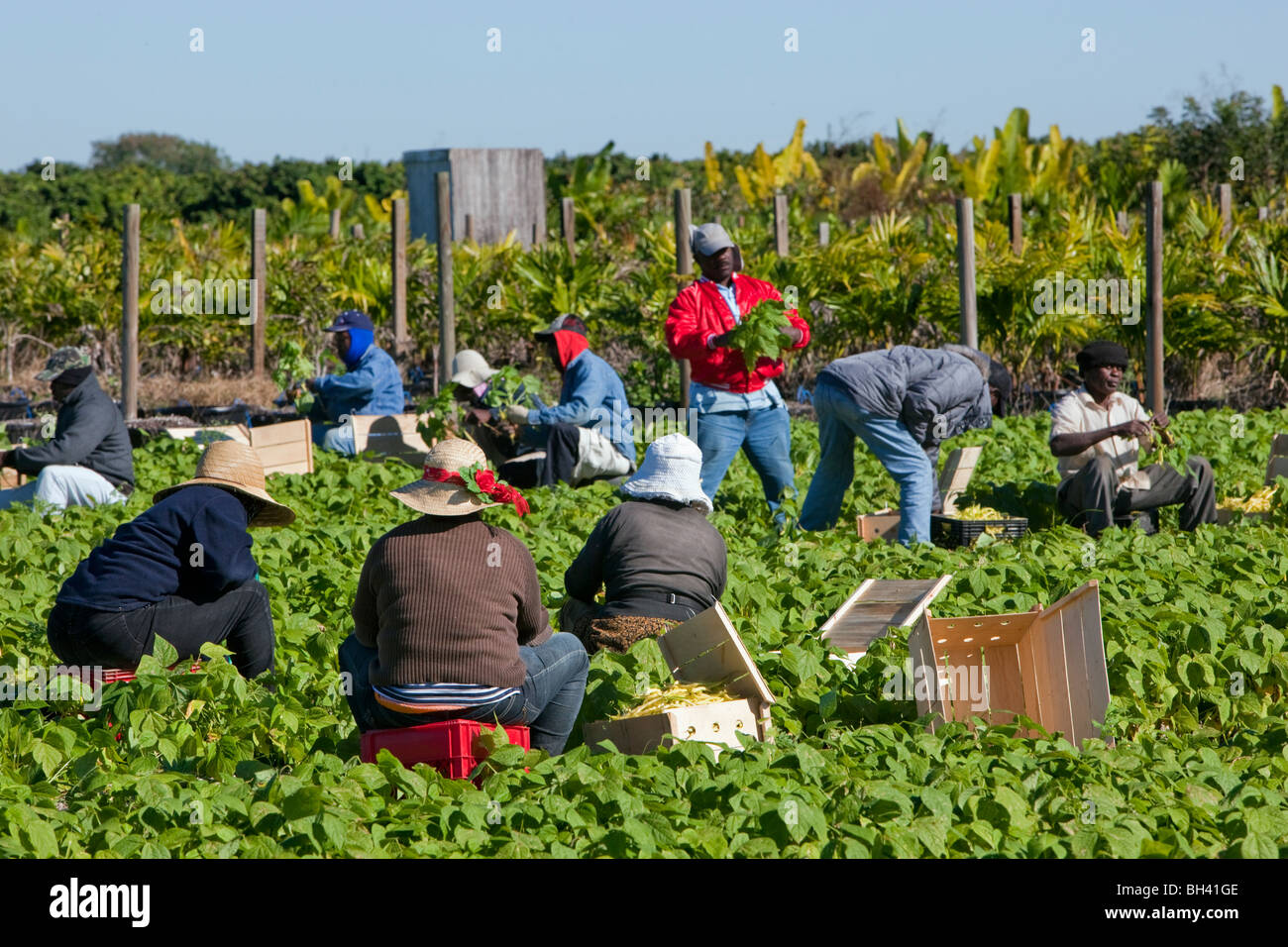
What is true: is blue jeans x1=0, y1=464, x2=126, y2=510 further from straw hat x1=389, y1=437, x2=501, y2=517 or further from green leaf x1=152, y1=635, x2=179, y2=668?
straw hat x1=389, y1=437, x2=501, y2=517

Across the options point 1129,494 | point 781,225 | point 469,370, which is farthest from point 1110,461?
point 781,225

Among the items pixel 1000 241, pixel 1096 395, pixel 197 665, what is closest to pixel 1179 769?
pixel 197 665

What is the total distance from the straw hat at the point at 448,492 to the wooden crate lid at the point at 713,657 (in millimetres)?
867

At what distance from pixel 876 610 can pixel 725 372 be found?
9.01ft

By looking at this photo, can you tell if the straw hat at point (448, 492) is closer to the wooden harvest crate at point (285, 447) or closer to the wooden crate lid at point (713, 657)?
the wooden crate lid at point (713, 657)

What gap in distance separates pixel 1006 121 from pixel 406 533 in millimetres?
24079

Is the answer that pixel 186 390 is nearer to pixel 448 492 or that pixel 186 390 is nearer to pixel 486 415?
pixel 486 415

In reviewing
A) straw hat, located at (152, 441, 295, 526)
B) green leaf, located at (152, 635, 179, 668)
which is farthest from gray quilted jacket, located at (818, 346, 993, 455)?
green leaf, located at (152, 635, 179, 668)

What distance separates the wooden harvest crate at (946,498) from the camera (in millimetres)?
8297

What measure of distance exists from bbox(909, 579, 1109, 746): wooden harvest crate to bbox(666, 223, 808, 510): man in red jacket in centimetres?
355

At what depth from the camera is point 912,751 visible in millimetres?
4375

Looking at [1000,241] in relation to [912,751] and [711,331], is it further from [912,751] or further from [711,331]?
[912,751]

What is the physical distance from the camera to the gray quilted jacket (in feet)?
26.5

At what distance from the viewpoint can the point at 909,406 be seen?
807cm
